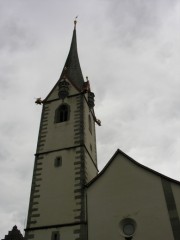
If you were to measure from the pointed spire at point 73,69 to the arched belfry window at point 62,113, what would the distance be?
2422mm

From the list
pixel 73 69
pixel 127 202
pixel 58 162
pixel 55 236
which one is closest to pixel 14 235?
pixel 58 162

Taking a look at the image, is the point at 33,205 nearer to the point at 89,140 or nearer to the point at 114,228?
the point at 114,228

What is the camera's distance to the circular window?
15.0 meters

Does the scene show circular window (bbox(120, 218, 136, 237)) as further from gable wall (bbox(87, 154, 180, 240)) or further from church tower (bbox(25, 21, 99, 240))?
church tower (bbox(25, 21, 99, 240))

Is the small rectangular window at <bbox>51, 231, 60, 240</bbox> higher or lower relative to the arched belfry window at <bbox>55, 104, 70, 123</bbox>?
lower

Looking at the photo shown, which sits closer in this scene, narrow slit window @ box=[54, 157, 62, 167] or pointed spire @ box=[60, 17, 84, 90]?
narrow slit window @ box=[54, 157, 62, 167]

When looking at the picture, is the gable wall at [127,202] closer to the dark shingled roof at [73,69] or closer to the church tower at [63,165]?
the church tower at [63,165]

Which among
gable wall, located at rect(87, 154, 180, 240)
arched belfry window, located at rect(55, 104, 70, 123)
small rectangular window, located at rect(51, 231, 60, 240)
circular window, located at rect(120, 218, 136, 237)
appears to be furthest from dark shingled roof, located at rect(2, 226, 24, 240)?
circular window, located at rect(120, 218, 136, 237)

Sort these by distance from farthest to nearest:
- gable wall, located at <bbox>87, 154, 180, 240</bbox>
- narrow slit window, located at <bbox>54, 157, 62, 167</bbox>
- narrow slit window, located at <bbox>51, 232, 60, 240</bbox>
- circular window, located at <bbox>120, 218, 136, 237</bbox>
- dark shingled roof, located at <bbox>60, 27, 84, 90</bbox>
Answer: dark shingled roof, located at <bbox>60, 27, 84, 90</bbox>
narrow slit window, located at <bbox>54, 157, 62, 167</bbox>
narrow slit window, located at <bbox>51, 232, 60, 240</bbox>
circular window, located at <bbox>120, 218, 136, 237</bbox>
gable wall, located at <bbox>87, 154, 180, 240</bbox>

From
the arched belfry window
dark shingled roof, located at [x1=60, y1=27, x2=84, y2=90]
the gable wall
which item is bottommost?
the gable wall

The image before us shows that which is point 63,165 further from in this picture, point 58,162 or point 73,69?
point 73,69

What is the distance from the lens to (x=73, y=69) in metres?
30.1

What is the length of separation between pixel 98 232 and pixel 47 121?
9.90m

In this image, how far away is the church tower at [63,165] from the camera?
16.4m
